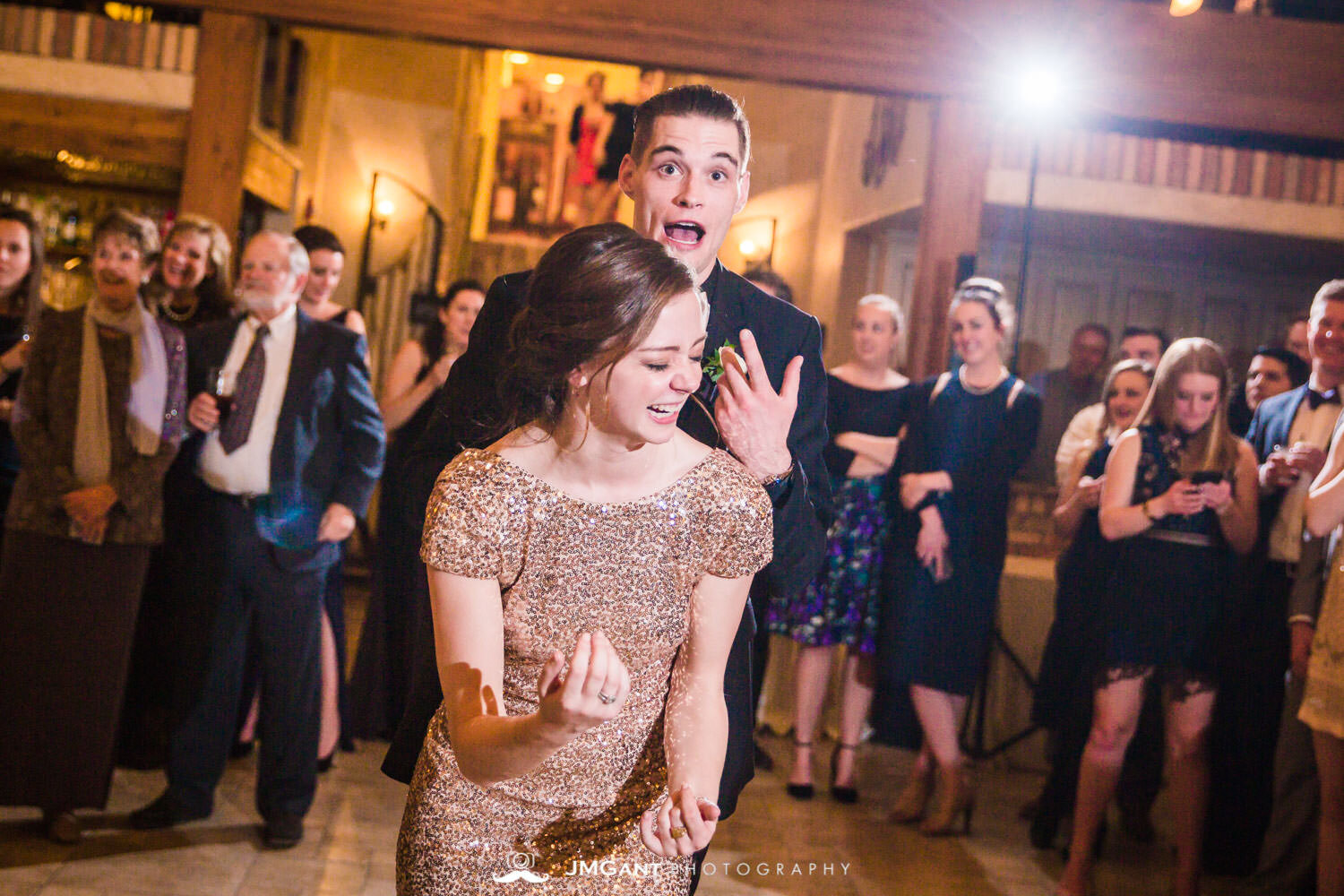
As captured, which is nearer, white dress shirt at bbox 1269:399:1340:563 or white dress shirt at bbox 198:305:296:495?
white dress shirt at bbox 198:305:296:495

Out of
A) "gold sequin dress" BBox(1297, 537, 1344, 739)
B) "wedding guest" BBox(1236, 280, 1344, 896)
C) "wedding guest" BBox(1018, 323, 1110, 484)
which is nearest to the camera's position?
"gold sequin dress" BBox(1297, 537, 1344, 739)

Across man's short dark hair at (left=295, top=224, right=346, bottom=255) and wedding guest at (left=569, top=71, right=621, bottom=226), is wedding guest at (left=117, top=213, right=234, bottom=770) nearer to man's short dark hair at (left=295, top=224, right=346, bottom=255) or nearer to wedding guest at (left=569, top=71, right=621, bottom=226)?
man's short dark hair at (left=295, top=224, right=346, bottom=255)

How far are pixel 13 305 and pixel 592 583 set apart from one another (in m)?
3.00

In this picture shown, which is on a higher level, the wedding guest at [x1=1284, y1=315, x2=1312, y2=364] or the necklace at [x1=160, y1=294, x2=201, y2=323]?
the wedding guest at [x1=1284, y1=315, x2=1312, y2=364]

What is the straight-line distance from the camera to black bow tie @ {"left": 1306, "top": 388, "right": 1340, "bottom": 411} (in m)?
3.30

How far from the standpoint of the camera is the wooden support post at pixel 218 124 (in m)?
4.73

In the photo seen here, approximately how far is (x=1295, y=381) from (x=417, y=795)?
3522 millimetres

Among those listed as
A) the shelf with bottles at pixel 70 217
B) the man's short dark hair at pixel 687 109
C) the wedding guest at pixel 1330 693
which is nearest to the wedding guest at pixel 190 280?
the man's short dark hair at pixel 687 109

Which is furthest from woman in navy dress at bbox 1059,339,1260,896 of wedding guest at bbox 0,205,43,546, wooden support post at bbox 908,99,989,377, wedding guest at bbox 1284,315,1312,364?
wedding guest at bbox 0,205,43,546

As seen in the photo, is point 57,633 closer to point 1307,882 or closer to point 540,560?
point 540,560

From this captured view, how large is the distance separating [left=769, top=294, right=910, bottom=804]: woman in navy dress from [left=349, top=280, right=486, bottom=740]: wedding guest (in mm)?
1287

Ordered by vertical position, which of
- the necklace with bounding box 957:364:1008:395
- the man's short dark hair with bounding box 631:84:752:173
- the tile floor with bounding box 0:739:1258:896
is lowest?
the tile floor with bounding box 0:739:1258:896

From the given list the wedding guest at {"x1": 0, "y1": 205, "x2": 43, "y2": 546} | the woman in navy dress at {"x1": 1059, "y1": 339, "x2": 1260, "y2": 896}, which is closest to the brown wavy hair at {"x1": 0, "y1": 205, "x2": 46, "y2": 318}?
the wedding guest at {"x1": 0, "y1": 205, "x2": 43, "y2": 546}

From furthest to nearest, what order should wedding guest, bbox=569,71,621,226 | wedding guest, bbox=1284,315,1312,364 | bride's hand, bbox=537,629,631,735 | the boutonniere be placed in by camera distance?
wedding guest, bbox=569,71,621,226 < wedding guest, bbox=1284,315,1312,364 < the boutonniere < bride's hand, bbox=537,629,631,735
